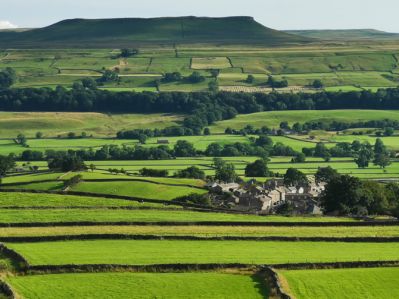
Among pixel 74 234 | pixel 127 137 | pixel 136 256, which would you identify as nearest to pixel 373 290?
pixel 136 256

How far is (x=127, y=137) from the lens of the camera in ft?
533

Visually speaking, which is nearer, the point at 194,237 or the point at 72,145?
the point at 194,237

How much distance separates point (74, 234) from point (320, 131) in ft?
425

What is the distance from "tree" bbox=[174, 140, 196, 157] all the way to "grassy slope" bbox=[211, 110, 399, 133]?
36128 mm

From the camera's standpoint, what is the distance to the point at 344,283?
128 feet

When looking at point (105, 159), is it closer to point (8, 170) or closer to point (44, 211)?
point (8, 170)

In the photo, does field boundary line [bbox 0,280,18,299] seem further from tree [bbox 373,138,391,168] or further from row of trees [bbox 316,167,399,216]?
tree [bbox 373,138,391,168]

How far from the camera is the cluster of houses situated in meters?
83.6

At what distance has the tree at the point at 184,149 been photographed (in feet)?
462

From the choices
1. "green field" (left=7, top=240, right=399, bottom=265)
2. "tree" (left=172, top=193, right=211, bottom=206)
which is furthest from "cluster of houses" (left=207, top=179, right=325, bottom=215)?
"green field" (left=7, top=240, right=399, bottom=265)

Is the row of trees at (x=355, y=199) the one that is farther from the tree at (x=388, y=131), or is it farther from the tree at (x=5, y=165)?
the tree at (x=388, y=131)

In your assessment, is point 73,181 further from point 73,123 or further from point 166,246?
point 73,123

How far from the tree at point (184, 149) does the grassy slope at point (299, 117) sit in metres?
36.1

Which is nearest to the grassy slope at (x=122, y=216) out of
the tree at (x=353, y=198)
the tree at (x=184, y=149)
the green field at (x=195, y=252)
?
the green field at (x=195, y=252)
